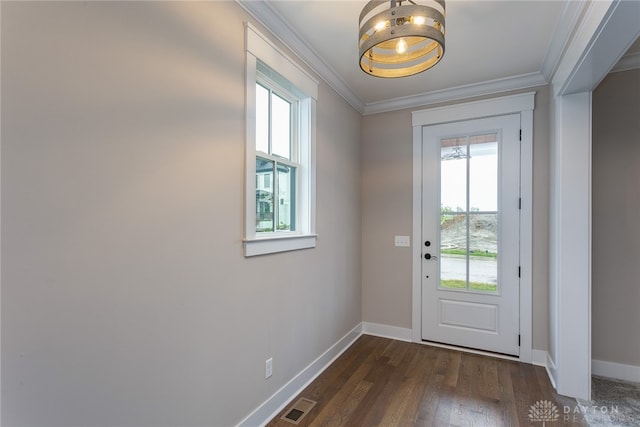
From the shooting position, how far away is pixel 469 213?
3.01 metres

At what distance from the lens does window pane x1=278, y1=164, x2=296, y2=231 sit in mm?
2293

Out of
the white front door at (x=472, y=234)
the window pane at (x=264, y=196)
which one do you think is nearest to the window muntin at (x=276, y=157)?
the window pane at (x=264, y=196)

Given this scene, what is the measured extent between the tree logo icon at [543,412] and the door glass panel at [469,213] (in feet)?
3.26

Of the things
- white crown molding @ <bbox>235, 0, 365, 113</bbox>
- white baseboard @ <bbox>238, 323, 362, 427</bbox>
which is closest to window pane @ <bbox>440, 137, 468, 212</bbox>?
white crown molding @ <bbox>235, 0, 365, 113</bbox>

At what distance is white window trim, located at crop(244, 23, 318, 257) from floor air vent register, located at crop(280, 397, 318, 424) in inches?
42.8

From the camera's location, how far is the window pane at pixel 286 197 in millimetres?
2293

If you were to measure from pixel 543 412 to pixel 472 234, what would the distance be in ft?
4.83

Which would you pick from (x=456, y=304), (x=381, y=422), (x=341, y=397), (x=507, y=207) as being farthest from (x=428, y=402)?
(x=507, y=207)

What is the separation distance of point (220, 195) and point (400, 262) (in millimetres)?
2280

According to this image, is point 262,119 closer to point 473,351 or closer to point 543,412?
point 543,412

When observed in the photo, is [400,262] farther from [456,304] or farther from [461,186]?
[461,186]

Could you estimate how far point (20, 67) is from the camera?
0.93m

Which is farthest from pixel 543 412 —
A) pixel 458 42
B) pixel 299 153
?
pixel 458 42

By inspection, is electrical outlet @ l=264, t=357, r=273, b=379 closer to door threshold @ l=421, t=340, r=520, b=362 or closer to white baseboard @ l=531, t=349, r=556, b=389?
door threshold @ l=421, t=340, r=520, b=362
